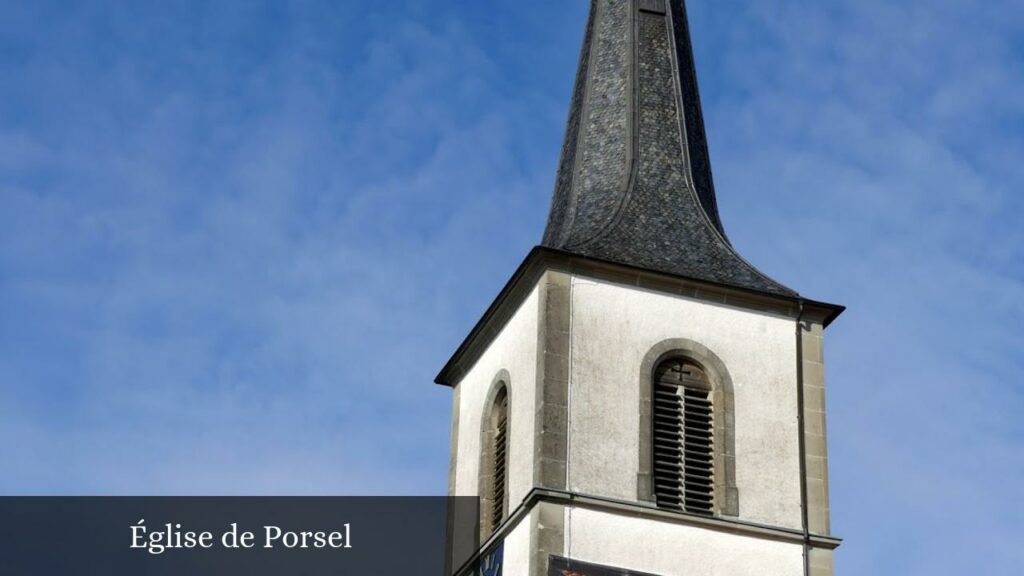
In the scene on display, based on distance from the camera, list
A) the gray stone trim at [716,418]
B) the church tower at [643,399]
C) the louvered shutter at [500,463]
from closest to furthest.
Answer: the church tower at [643,399] < the gray stone trim at [716,418] < the louvered shutter at [500,463]

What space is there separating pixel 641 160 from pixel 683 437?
521 cm

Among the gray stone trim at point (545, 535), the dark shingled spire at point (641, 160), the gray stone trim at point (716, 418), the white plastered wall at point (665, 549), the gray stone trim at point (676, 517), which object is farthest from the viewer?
the dark shingled spire at point (641, 160)

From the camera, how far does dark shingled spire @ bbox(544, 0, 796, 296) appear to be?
102ft

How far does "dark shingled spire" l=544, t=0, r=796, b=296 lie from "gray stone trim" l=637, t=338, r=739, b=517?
3.72ft

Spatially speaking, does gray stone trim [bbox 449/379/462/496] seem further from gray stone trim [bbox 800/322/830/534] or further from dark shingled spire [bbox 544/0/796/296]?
gray stone trim [bbox 800/322/830/534]

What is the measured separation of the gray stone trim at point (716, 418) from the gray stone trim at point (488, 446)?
1932 mm

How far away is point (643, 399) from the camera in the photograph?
29.1 meters

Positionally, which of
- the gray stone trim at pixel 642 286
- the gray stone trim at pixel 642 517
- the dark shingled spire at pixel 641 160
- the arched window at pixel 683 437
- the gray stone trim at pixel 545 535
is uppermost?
the dark shingled spire at pixel 641 160

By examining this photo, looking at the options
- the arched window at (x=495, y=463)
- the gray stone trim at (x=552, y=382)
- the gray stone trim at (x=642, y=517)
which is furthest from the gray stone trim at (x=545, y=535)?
the arched window at (x=495, y=463)

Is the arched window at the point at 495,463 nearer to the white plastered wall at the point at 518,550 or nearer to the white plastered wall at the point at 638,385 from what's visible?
the white plastered wall at the point at 518,550

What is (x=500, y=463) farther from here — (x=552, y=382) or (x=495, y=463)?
(x=552, y=382)

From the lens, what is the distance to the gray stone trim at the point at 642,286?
2983cm

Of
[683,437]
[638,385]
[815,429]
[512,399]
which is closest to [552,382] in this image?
[638,385]

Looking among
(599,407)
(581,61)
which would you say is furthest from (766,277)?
(581,61)
